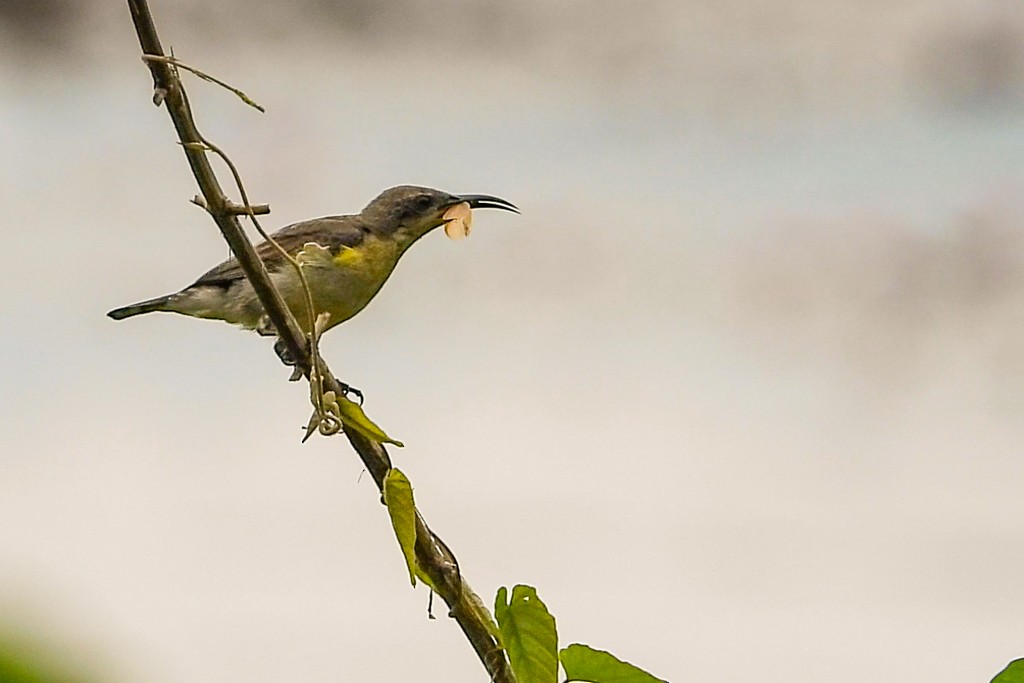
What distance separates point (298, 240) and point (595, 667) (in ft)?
2.77

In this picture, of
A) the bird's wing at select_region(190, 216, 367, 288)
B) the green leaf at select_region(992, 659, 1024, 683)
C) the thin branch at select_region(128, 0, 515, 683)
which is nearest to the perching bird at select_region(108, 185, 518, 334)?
→ the bird's wing at select_region(190, 216, 367, 288)

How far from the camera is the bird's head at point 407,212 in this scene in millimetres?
1208

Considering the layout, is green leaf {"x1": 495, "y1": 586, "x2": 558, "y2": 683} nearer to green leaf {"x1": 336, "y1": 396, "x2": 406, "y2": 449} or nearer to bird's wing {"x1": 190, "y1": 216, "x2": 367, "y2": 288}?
green leaf {"x1": 336, "y1": 396, "x2": 406, "y2": 449}

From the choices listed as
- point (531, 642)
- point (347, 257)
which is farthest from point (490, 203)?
point (531, 642)

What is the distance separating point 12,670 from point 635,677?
285 millimetres

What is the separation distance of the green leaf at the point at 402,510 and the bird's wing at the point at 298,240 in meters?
0.71

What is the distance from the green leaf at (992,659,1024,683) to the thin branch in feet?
0.49

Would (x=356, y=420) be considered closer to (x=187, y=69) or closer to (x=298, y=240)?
(x=187, y=69)

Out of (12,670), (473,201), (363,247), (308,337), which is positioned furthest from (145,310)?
(308,337)

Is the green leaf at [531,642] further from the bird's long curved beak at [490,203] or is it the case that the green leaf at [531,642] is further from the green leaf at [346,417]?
the bird's long curved beak at [490,203]

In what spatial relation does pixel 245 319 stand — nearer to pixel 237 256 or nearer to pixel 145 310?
pixel 145 310

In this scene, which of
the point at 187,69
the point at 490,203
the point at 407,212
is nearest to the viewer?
the point at 187,69

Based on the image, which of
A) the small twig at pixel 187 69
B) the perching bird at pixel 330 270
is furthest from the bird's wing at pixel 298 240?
the small twig at pixel 187 69

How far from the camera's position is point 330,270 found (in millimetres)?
1065
